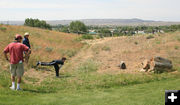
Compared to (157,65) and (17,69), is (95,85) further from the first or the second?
(157,65)

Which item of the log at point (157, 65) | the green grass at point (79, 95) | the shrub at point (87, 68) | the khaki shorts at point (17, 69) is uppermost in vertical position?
the khaki shorts at point (17, 69)

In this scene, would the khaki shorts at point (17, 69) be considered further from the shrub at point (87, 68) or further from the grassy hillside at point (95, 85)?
the shrub at point (87, 68)

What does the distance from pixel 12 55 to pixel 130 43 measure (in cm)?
1792

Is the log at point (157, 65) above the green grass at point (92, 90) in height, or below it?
above

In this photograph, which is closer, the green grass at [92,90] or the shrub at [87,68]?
the green grass at [92,90]

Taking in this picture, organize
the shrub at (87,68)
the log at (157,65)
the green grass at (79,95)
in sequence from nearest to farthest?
the green grass at (79,95), the log at (157,65), the shrub at (87,68)

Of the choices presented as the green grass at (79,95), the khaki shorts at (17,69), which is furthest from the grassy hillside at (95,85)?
the khaki shorts at (17,69)

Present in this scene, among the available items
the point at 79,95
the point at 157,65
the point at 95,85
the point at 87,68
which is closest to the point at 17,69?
the point at 79,95

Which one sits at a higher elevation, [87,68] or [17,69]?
[17,69]

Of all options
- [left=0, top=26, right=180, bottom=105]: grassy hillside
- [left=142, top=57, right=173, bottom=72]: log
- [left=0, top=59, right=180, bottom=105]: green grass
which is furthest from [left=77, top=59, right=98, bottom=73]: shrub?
[left=142, top=57, right=173, bottom=72]: log

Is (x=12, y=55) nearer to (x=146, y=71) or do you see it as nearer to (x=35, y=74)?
(x=35, y=74)

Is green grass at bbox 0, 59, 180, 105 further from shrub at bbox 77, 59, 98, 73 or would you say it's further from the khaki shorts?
the khaki shorts

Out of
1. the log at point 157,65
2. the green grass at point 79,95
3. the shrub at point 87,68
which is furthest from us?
the shrub at point 87,68

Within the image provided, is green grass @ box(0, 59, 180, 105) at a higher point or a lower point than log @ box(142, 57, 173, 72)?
lower
